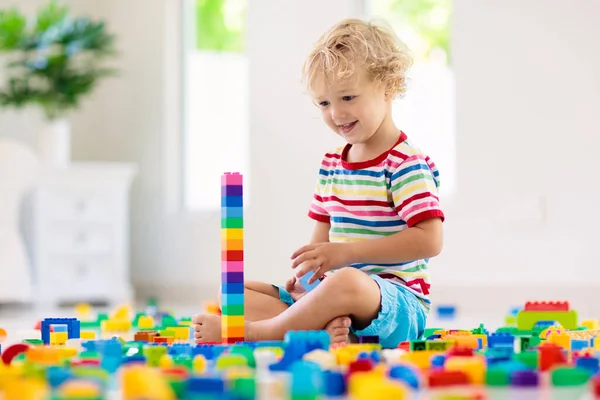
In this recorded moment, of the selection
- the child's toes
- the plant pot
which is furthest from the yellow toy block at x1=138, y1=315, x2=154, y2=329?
the plant pot

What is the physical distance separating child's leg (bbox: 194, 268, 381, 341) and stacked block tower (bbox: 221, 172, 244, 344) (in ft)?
0.19

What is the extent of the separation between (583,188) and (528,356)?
182 cm

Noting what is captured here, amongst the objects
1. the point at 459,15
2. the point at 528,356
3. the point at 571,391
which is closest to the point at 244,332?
the point at 528,356

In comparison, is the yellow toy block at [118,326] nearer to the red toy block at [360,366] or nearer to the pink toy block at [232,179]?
the pink toy block at [232,179]

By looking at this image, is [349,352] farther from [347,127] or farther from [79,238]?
[79,238]

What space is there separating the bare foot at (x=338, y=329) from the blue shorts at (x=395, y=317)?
0.20 feet

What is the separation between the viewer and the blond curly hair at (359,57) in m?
1.63

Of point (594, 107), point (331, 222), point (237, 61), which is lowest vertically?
point (331, 222)

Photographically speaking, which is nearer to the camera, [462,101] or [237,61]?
[462,101]

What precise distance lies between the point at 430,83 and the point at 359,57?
1.79 metres

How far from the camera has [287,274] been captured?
374 centimetres

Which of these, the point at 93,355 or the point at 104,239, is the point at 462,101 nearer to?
the point at 104,239

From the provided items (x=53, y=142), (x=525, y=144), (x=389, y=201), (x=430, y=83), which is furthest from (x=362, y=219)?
(x=53, y=142)

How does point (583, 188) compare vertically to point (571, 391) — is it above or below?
above
